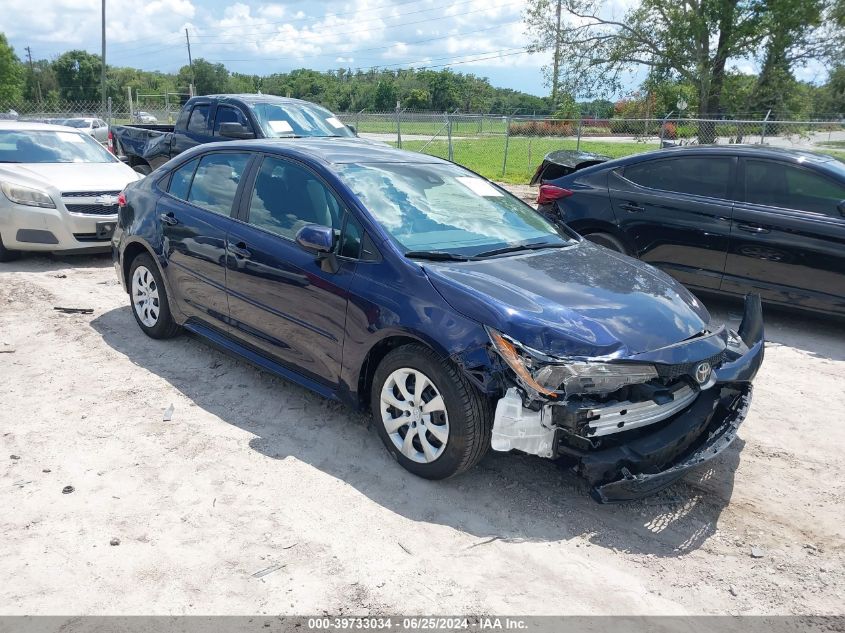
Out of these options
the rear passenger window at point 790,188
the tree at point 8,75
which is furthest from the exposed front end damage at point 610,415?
the tree at point 8,75

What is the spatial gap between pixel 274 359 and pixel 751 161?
16.3ft

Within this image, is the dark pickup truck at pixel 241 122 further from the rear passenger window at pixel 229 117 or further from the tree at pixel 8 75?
the tree at pixel 8 75

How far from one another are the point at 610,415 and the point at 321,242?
71.0 inches

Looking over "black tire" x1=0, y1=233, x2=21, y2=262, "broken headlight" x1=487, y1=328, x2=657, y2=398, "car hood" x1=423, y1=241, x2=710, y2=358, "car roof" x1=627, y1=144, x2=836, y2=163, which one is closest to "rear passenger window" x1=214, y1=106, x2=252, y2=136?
"black tire" x1=0, y1=233, x2=21, y2=262

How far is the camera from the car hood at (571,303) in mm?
3291

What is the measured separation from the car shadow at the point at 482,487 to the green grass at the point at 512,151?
14.9 m

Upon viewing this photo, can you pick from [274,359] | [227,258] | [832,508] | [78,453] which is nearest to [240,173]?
[227,258]

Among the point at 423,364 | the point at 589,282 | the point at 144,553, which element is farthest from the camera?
the point at 589,282

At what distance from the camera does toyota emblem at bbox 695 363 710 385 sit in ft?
11.3

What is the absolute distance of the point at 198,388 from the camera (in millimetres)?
4887

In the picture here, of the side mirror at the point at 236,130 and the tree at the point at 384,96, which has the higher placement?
the tree at the point at 384,96

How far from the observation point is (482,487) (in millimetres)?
3689

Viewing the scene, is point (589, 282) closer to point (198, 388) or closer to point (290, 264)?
point (290, 264)

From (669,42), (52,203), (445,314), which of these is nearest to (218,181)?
(445,314)
